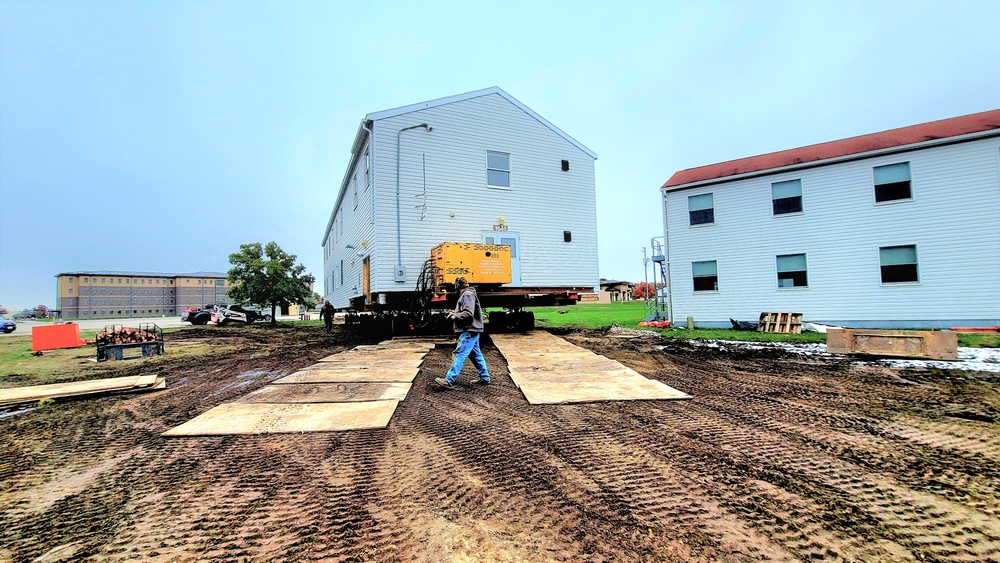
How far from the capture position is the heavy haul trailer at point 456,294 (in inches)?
423

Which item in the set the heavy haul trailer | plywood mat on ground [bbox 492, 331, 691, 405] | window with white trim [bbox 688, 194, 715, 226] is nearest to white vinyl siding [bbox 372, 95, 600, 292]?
the heavy haul trailer

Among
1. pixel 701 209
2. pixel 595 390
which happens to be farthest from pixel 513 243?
pixel 701 209

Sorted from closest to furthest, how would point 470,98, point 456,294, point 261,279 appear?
point 456,294 < point 470,98 < point 261,279

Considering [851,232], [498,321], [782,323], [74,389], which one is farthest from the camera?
[498,321]

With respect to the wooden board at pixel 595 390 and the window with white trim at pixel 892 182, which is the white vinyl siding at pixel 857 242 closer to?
the window with white trim at pixel 892 182

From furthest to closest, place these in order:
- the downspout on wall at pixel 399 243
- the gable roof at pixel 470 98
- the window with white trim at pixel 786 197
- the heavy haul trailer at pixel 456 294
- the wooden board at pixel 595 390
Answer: the window with white trim at pixel 786 197, the gable roof at pixel 470 98, the downspout on wall at pixel 399 243, the heavy haul trailer at pixel 456 294, the wooden board at pixel 595 390

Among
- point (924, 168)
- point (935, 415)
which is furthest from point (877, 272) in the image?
point (935, 415)

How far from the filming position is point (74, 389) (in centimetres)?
582

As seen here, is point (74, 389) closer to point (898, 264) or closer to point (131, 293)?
point (898, 264)

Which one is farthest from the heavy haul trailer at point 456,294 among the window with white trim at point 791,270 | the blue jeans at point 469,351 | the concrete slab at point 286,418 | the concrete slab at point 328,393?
the window with white trim at point 791,270

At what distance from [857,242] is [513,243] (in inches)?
487

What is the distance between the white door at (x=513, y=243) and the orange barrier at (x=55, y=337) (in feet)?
45.4

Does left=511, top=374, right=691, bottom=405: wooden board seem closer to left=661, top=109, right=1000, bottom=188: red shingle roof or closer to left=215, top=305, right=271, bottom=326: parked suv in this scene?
left=661, top=109, right=1000, bottom=188: red shingle roof

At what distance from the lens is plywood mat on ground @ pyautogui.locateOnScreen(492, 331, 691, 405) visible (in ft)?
16.9
